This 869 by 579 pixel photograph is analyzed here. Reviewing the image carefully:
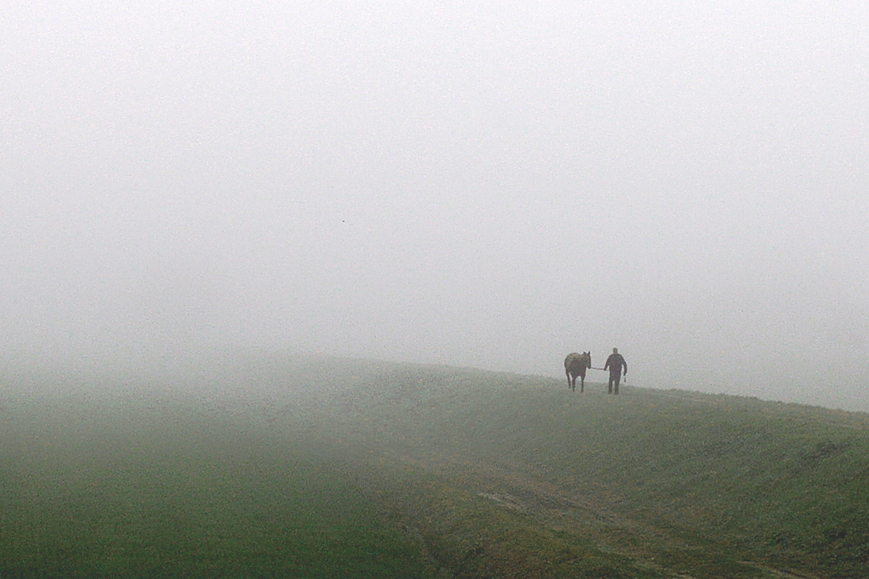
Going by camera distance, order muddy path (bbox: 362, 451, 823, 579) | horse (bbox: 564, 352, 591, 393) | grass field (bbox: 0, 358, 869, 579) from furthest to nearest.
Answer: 1. horse (bbox: 564, 352, 591, 393)
2. grass field (bbox: 0, 358, 869, 579)
3. muddy path (bbox: 362, 451, 823, 579)

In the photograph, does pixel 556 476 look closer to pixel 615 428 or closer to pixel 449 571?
pixel 615 428

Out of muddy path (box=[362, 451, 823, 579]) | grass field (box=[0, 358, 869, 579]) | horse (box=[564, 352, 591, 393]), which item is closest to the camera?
muddy path (box=[362, 451, 823, 579])

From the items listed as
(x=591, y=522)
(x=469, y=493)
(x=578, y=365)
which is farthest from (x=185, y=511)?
(x=578, y=365)

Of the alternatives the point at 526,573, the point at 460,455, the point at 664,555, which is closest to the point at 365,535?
the point at 526,573

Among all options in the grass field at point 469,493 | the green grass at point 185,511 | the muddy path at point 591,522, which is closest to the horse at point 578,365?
the grass field at point 469,493

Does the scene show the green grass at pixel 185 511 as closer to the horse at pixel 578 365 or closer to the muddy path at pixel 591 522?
the muddy path at pixel 591 522

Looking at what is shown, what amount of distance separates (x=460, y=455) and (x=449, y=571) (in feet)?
68.2

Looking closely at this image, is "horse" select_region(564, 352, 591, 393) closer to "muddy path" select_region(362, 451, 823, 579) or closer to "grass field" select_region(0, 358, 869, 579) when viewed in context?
"grass field" select_region(0, 358, 869, 579)

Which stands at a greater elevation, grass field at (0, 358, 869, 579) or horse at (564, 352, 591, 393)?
horse at (564, 352, 591, 393)

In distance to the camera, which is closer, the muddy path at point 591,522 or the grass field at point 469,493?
the muddy path at point 591,522

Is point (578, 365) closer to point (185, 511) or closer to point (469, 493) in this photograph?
Result: point (469, 493)

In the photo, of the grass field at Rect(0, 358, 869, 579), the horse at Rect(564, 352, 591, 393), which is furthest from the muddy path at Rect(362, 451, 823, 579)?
the horse at Rect(564, 352, 591, 393)

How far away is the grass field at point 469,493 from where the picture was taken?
2244cm

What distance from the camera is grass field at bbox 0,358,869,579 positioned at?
22.4m
